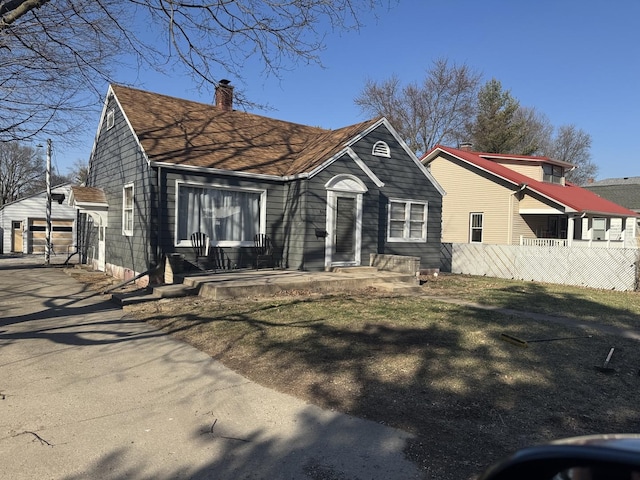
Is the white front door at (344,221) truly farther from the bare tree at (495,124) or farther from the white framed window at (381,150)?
the bare tree at (495,124)

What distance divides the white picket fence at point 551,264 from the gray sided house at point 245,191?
3230 millimetres

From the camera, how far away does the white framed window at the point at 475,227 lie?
24312 millimetres

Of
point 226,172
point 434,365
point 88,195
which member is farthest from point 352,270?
point 88,195

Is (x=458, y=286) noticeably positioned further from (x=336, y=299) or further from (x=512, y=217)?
(x=512, y=217)

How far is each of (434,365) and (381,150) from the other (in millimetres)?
10288

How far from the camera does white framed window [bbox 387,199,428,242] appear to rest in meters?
15.5

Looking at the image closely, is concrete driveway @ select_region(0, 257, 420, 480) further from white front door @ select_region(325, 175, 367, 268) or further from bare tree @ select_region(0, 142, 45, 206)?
bare tree @ select_region(0, 142, 45, 206)

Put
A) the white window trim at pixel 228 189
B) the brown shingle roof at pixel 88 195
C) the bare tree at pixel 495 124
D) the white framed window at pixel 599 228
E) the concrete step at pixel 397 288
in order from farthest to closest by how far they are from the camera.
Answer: the bare tree at pixel 495 124 < the white framed window at pixel 599 228 < the brown shingle roof at pixel 88 195 < the white window trim at pixel 228 189 < the concrete step at pixel 397 288

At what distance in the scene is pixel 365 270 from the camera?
44.7ft

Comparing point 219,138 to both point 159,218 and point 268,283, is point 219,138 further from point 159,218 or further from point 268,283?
point 268,283

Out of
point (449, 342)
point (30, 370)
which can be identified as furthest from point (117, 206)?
point (449, 342)

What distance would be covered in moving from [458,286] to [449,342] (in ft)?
25.9

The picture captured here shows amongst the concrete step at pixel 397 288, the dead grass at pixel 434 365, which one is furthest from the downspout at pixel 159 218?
the concrete step at pixel 397 288

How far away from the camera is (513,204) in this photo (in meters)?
22.9
